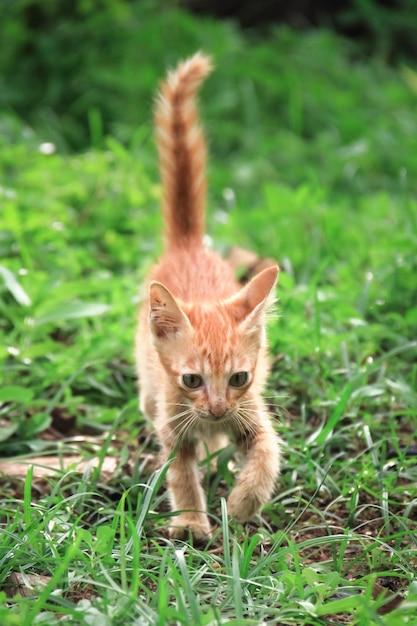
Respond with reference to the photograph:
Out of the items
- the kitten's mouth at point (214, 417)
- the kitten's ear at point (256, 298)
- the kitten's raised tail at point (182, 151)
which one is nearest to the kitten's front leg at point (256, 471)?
the kitten's mouth at point (214, 417)

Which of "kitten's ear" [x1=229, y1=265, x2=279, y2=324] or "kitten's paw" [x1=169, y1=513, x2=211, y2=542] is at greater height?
"kitten's ear" [x1=229, y1=265, x2=279, y2=324]

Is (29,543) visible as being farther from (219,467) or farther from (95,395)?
(95,395)

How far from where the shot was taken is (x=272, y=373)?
4.46 meters

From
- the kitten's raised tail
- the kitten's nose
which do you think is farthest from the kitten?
the kitten's raised tail

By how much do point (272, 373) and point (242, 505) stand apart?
106 centimetres

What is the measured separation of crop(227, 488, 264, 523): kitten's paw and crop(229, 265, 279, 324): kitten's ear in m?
0.61

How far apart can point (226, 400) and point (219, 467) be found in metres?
0.46

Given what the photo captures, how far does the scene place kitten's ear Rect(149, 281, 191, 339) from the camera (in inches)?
139

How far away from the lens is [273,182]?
727 centimetres

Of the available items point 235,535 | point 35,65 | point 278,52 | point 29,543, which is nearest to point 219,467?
point 235,535

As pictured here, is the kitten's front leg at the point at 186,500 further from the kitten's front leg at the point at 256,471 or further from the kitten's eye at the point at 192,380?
the kitten's eye at the point at 192,380

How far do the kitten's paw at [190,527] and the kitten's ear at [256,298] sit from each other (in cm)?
→ 73

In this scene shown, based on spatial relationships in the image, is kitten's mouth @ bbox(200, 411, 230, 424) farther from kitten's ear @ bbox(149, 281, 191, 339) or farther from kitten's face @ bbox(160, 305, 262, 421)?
kitten's ear @ bbox(149, 281, 191, 339)

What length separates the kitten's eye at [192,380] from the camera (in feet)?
11.5
